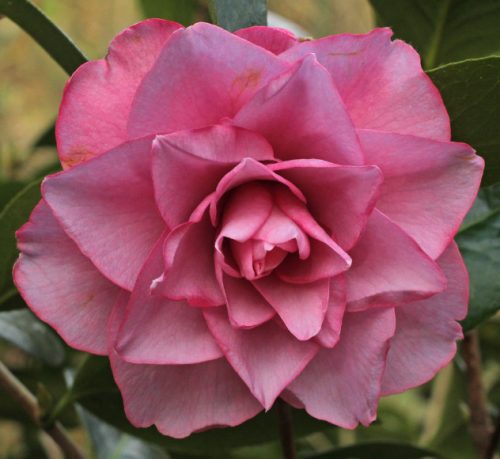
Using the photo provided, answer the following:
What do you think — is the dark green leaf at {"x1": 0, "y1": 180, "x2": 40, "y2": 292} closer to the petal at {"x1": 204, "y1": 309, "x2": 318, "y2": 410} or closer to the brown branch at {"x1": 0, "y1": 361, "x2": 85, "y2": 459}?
the brown branch at {"x1": 0, "y1": 361, "x2": 85, "y2": 459}

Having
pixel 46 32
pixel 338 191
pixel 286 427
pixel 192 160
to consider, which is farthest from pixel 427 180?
pixel 46 32

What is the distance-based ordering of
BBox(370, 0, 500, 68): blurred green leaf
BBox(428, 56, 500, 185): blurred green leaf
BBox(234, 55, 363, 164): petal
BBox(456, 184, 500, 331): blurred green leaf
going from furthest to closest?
BBox(370, 0, 500, 68): blurred green leaf < BBox(456, 184, 500, 331): blurred green leaf < BBox(428, 56, 500, 185): blurred green leaf < BBox(234, 55, 363, 164): petal

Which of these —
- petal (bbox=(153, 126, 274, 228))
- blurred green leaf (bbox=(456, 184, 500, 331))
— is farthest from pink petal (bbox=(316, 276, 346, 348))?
blurred green leaf (bbox=(456, 184, 500, 331))

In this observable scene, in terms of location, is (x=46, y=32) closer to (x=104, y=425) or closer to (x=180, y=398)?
(x=180, y=398)

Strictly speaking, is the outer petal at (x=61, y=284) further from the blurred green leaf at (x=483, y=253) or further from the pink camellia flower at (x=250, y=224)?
the blurred green leaf at (x=483, y=253)

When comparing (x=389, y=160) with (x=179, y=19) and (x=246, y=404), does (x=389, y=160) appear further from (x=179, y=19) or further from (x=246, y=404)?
(x=179, y=19)

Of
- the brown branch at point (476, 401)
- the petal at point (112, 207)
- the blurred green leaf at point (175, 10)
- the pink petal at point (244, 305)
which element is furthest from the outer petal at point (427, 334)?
the blurred green leaf at point (175, 10)
